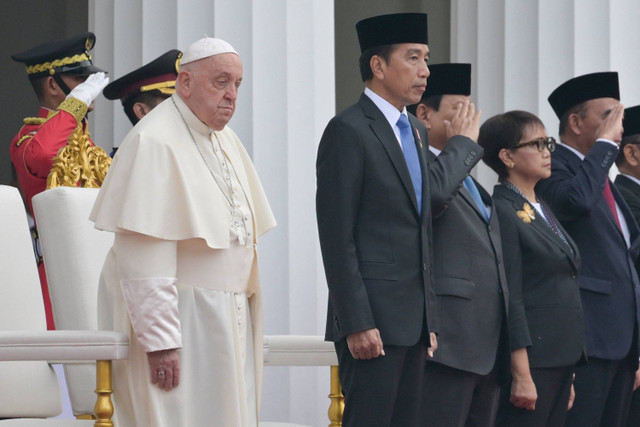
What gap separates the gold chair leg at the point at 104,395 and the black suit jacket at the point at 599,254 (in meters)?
1.93

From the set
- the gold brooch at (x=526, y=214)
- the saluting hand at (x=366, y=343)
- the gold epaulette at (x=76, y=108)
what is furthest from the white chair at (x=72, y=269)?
the gold brooch at (x=526, y=214)

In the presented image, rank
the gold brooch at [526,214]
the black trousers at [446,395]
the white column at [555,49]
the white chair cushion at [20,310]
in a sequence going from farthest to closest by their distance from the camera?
the white column at [555,49]
the gold brooch at [526,214]
the black trousers at [446,395]
the white chair cushion at [20,310]

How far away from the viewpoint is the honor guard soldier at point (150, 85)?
14.1 feet

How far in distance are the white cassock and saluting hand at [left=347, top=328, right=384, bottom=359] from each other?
0.97ft

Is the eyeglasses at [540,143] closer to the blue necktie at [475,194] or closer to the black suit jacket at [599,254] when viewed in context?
the black suit jacket at [599,254]

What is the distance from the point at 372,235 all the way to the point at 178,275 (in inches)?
21.3

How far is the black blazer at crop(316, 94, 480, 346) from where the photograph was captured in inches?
136

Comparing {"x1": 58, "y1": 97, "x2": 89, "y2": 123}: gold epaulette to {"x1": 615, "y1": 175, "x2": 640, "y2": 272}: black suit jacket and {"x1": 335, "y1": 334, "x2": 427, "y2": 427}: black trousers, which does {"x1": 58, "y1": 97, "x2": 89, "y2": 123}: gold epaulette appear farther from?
{"x1": 615, "y1": 175, "x2": 640, "y2": 272}: black suit jacket

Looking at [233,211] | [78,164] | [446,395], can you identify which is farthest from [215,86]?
[446,395]

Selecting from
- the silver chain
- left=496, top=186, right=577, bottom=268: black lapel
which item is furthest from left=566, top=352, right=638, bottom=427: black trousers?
the silver chain

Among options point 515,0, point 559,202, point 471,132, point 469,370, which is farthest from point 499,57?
point 469,370

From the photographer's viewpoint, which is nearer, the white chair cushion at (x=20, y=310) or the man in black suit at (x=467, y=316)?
the white chair cushion at (x=20, y=310)

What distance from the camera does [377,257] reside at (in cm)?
353

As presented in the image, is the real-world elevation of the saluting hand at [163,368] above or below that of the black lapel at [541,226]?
below
